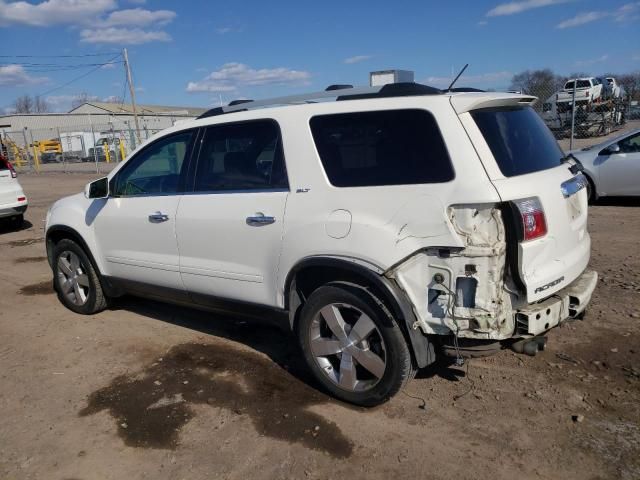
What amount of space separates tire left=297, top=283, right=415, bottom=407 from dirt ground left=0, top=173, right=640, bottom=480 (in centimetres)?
16

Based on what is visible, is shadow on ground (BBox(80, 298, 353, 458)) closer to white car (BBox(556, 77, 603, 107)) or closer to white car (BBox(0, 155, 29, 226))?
white car (BBox(0, 155, 29, 226))

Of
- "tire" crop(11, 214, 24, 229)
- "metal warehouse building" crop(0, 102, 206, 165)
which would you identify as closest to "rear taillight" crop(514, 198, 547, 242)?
"tire" crop(11, 214, 24, 229)

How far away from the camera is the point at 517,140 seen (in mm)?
3279

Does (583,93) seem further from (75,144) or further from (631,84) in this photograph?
(75,144)

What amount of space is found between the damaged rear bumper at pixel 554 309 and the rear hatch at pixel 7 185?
409 inches

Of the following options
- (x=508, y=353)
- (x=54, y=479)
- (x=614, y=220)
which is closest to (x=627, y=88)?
(x=614, y=220)

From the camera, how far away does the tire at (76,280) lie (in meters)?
5.30

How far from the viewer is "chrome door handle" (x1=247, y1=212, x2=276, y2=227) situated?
11.9 ft

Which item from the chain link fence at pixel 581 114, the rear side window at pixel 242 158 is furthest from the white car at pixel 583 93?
the rear side window at pixel 242 158

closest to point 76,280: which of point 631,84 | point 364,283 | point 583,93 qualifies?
point 364,283

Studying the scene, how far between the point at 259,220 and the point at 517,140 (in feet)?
5.67

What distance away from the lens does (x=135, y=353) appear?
455cm

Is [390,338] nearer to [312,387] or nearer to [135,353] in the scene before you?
[312,387]

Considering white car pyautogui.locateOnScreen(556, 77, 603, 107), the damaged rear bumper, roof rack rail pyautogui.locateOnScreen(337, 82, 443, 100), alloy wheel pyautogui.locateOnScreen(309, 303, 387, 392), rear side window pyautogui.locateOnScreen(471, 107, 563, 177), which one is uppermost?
white car pyautogui.locateOnScreen(556, 77, 603, 107)
